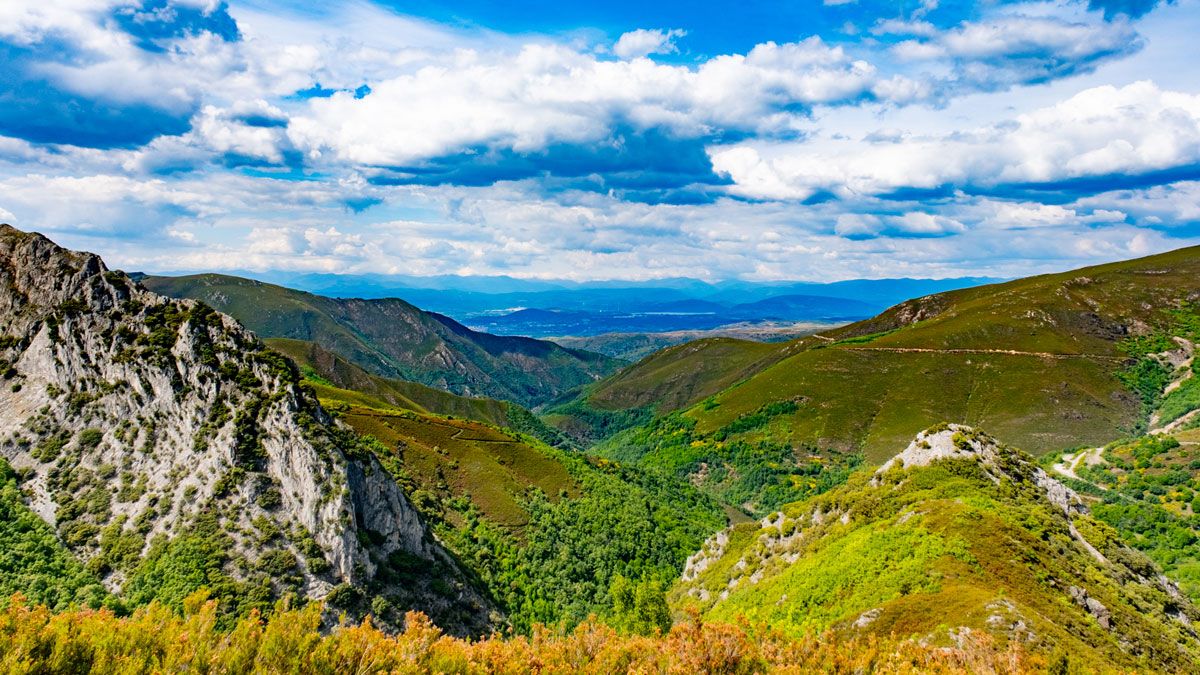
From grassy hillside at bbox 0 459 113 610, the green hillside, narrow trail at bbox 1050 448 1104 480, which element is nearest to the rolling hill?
grassy hillside at bbox 0 459 113 610

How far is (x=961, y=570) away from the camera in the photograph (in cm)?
4319

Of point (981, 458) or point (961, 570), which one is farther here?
point (981, 458)

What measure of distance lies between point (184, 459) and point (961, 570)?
259 feet

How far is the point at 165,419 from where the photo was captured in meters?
70.9

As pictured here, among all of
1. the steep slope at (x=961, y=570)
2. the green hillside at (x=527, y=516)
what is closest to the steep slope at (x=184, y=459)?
the green hillside at (x=527, y=516)

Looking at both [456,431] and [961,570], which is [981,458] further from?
[456,431]

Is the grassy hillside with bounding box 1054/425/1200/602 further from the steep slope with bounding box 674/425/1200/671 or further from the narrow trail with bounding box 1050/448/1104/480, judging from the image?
the steep slope with bounding box 674/425/1200/671

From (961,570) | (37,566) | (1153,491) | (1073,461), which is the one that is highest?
(961,570)

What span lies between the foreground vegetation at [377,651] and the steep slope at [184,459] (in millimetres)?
36186

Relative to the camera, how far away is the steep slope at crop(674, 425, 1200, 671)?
3766 cm

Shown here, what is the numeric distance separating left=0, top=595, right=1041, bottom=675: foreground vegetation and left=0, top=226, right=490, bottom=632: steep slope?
3619 centimetres

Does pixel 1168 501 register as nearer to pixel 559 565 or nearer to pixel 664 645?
pixel 559 565

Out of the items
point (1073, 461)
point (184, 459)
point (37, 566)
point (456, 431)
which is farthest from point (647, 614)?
point (1073, 461)

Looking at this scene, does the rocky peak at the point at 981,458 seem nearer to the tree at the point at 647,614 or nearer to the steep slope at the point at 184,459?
the tree at the point at 647,614
